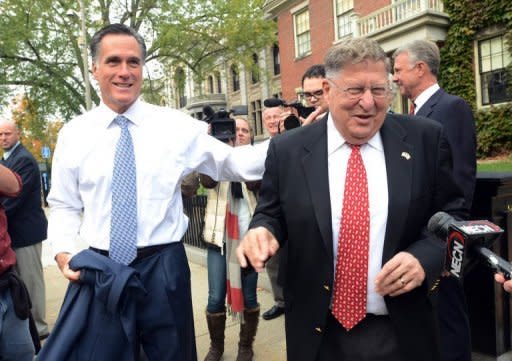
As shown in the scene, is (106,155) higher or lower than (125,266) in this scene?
higher

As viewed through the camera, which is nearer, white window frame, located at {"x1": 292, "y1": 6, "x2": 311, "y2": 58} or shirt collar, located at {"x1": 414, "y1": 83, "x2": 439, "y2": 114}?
shirt collar, located at {"x1": 414, "y1": 83, "x2": 439, "y2": 114}

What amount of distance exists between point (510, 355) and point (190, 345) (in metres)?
2.35

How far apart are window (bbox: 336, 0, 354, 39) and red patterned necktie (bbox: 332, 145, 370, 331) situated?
17.3 meters

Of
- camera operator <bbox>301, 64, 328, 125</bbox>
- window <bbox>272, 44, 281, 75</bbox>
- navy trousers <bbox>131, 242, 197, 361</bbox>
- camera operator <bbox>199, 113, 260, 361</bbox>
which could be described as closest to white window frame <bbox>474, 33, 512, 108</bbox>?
camera operator <bbox>301, 64, 328, 125</bbox>

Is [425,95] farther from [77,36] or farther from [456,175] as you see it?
[77,36]

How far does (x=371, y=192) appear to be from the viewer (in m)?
1.77

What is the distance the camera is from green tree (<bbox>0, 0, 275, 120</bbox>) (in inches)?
696

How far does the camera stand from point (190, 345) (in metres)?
2.18

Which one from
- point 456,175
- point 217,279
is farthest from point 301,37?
point 456,175

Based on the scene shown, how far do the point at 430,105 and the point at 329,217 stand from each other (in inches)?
64.0

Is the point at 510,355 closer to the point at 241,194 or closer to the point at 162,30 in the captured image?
the point at 241,194

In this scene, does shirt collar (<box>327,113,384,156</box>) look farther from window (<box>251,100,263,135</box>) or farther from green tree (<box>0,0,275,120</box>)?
window (<box>251,100,263,135</box>)

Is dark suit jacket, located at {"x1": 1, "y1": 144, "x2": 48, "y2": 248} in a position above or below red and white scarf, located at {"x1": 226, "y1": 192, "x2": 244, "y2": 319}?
above

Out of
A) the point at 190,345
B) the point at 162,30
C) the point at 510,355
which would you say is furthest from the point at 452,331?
the point at 162,30
